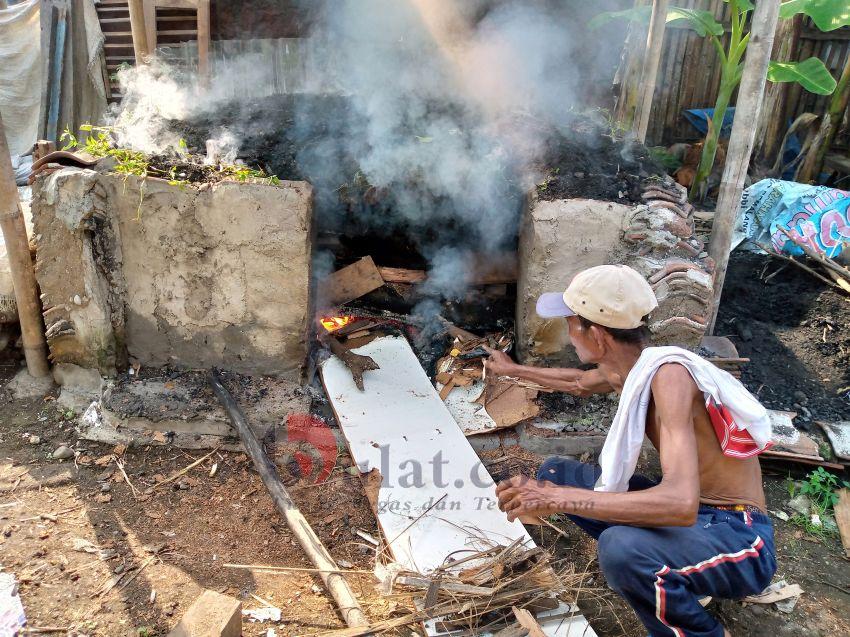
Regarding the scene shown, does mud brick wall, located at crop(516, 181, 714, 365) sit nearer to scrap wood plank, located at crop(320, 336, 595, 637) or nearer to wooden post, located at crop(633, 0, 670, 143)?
scrap wood plank, located at crop(320, 336, 595, 637)

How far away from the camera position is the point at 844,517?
4.11 meters

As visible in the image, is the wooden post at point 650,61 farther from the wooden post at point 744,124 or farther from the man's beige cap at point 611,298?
the man's beige cap at point 611,298

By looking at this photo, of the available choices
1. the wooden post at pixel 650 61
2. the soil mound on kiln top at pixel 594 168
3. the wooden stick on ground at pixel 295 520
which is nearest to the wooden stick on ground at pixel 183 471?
the wooden stick on ground at pixel 295 520

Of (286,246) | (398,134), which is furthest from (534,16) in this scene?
(286,246)

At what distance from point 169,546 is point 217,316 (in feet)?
5.28

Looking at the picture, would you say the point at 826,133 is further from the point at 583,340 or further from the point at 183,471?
the point at 183,471

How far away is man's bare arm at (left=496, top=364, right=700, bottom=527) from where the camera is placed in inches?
96.5

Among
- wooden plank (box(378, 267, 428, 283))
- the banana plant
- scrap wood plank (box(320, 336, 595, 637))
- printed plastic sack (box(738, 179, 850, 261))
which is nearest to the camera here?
scrap wood plank (box(320, 336, 595, 637))

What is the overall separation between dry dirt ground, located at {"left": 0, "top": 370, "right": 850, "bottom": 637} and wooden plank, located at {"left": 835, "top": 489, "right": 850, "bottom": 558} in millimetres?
59

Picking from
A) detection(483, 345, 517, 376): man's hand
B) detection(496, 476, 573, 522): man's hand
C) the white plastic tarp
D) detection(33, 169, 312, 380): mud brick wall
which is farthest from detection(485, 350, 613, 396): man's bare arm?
the white plastic tarp

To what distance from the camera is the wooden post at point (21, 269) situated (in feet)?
14.1

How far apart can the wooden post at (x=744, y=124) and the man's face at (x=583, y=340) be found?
96.4 inches

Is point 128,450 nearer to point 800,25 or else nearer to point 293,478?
point 293,478

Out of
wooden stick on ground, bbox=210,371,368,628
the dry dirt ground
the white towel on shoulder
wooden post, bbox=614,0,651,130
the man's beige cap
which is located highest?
wooden post, bbox=614,0,651,130
